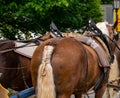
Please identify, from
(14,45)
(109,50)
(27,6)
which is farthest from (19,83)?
(27,6)

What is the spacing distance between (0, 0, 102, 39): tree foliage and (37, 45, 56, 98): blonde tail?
4.78 metres

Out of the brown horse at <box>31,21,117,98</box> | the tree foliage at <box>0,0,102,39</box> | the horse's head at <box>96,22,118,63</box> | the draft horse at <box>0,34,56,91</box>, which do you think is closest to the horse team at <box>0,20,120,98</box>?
the brown horse at <box>31,21,117,98</box>

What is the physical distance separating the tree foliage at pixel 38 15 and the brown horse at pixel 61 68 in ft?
14.8

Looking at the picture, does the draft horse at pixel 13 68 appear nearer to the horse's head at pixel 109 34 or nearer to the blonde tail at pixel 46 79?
the horse's head at pixel 109 34

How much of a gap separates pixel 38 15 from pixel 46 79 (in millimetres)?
5567

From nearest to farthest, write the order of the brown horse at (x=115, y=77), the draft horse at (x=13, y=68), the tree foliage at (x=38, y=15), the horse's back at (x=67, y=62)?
the horse's back at (x=67, y=62) < the draft horse at (x=13, y=68) < the brown horse at (x=115, y=77) < the tree foliage at (x=38, y=15)

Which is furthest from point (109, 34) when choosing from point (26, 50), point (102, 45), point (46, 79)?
point (46, 79)

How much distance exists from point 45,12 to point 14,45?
10.7 ft

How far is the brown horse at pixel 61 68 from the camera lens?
19.0 feet

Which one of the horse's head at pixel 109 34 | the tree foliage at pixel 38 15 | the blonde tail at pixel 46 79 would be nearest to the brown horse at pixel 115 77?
the horse's head at pixel 109 34

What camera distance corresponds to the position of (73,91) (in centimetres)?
618

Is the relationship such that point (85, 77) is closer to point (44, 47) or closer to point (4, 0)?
point (44, 47)

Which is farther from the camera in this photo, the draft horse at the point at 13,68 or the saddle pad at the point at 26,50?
the saddle pad at the point at 26,50

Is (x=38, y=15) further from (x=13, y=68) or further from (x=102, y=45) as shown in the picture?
(x=102, y=45)
